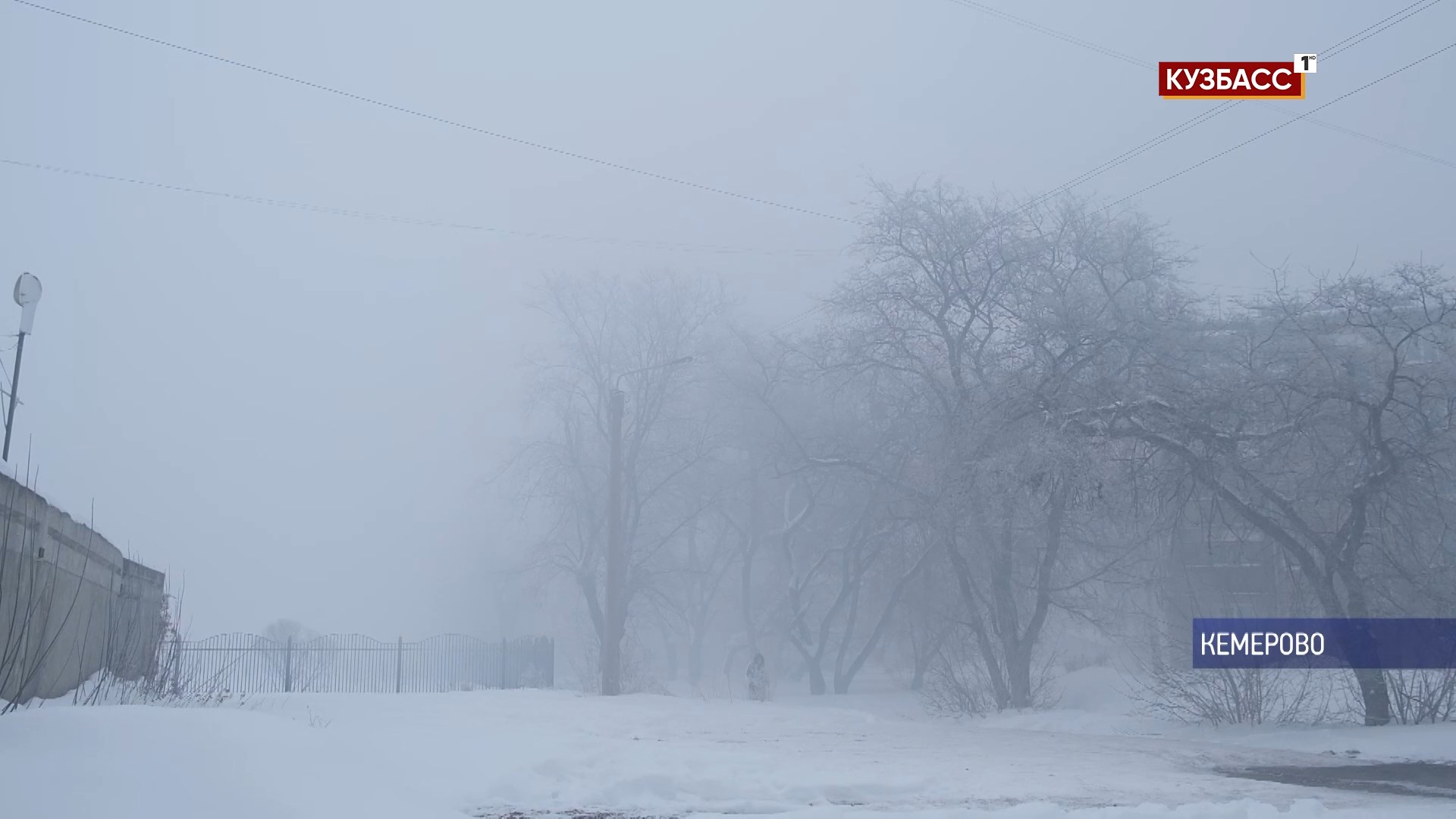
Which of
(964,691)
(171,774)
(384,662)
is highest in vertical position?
(171,774)

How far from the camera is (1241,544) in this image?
62.1 feet

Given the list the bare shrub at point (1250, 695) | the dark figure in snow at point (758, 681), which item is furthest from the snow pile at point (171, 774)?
Answer: the dark figure in snow at point (758, 681)

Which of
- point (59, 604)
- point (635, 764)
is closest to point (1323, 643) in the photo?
point (635, 764)

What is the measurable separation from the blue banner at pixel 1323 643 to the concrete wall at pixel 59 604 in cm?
1498

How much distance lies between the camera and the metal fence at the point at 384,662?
3516 cm

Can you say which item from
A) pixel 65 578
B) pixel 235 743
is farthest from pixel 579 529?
pixel 235 743

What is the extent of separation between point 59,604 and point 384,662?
3157 cm

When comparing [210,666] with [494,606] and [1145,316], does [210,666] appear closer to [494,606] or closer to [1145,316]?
[1145,316]

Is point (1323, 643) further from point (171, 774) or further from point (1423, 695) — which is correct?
point (171, 774)

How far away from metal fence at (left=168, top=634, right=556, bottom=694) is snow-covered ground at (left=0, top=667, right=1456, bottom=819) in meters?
19.2

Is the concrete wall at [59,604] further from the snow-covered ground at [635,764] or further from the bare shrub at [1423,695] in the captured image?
the bare shrub at [1423,695]

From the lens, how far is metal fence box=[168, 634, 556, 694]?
3516 cm

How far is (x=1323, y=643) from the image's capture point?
54.1 ft

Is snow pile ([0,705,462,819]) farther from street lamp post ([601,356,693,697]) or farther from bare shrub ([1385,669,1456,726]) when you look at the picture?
street lamp post ([601,356,693,697])
